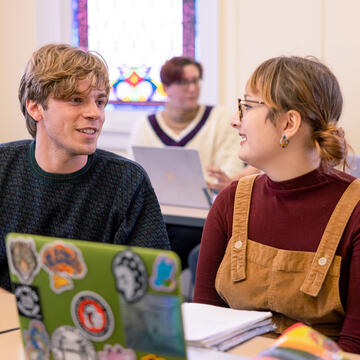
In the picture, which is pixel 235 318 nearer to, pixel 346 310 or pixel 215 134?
pixel 346 310

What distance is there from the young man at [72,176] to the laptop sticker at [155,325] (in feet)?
2.73

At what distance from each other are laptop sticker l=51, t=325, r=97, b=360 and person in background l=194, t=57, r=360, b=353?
2.15 feet

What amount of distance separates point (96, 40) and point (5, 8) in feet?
2.55

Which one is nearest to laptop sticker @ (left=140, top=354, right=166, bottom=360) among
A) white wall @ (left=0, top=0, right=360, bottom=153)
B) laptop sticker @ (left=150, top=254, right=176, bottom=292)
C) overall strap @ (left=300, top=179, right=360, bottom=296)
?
laptop sticker @ (left=150, top=254, right=176, bottom=292)

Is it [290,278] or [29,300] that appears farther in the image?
[290,278]

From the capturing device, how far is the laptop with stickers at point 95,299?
0.88m

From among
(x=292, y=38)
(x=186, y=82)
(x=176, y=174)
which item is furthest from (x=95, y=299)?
(x=292, y=38)

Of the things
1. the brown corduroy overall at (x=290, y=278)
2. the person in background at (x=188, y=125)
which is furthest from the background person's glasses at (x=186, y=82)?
the brown corduroy overall at (x=290, y=278)

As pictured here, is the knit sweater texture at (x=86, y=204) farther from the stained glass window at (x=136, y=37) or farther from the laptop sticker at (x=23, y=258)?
the stained glass window at (x=136, y=37)

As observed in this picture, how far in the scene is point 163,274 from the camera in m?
0.86

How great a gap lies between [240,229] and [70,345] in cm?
72

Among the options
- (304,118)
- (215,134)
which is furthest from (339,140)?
(215,134)

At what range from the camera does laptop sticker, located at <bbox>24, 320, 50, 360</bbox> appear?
3.36 ft

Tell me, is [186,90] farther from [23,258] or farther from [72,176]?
[23,258]
